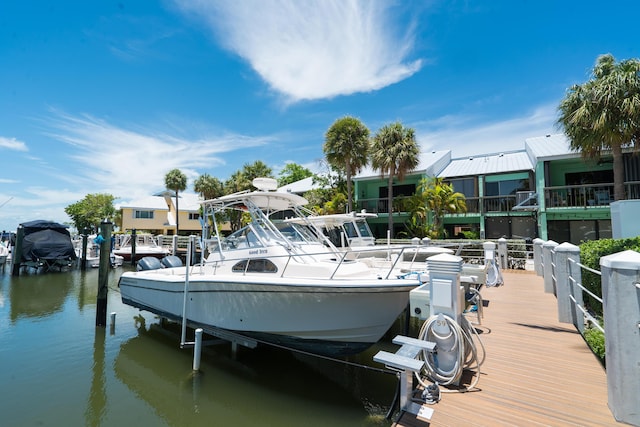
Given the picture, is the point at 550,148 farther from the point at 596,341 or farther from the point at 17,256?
the point at 17,256

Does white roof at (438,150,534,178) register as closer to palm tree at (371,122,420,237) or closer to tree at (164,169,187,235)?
palm tree at (371,122,420,237)

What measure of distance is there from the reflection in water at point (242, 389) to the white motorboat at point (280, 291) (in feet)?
2.63

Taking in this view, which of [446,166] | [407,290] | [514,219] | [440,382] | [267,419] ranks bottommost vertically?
[267,419]

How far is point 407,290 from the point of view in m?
5.89

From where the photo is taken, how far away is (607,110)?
1298 cm

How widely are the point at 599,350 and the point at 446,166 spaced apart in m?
21.8

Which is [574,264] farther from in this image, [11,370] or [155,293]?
[11,370]

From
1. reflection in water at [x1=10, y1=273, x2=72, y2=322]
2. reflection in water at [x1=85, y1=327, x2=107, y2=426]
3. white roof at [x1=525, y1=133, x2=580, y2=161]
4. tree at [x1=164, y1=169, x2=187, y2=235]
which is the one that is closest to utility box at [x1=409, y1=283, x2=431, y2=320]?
reflection in water at [x1=85, y1=327, x2=107, y2=426]

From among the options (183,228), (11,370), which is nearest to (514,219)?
(11,370)

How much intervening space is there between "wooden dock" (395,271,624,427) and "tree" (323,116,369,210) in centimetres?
1685

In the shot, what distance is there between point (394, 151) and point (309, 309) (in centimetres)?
1623

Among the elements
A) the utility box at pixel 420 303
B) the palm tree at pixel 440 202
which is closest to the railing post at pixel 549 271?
the utility box at pixel 420 303

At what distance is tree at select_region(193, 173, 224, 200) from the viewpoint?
34.7 metres

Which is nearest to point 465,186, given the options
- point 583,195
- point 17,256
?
point 583,195
